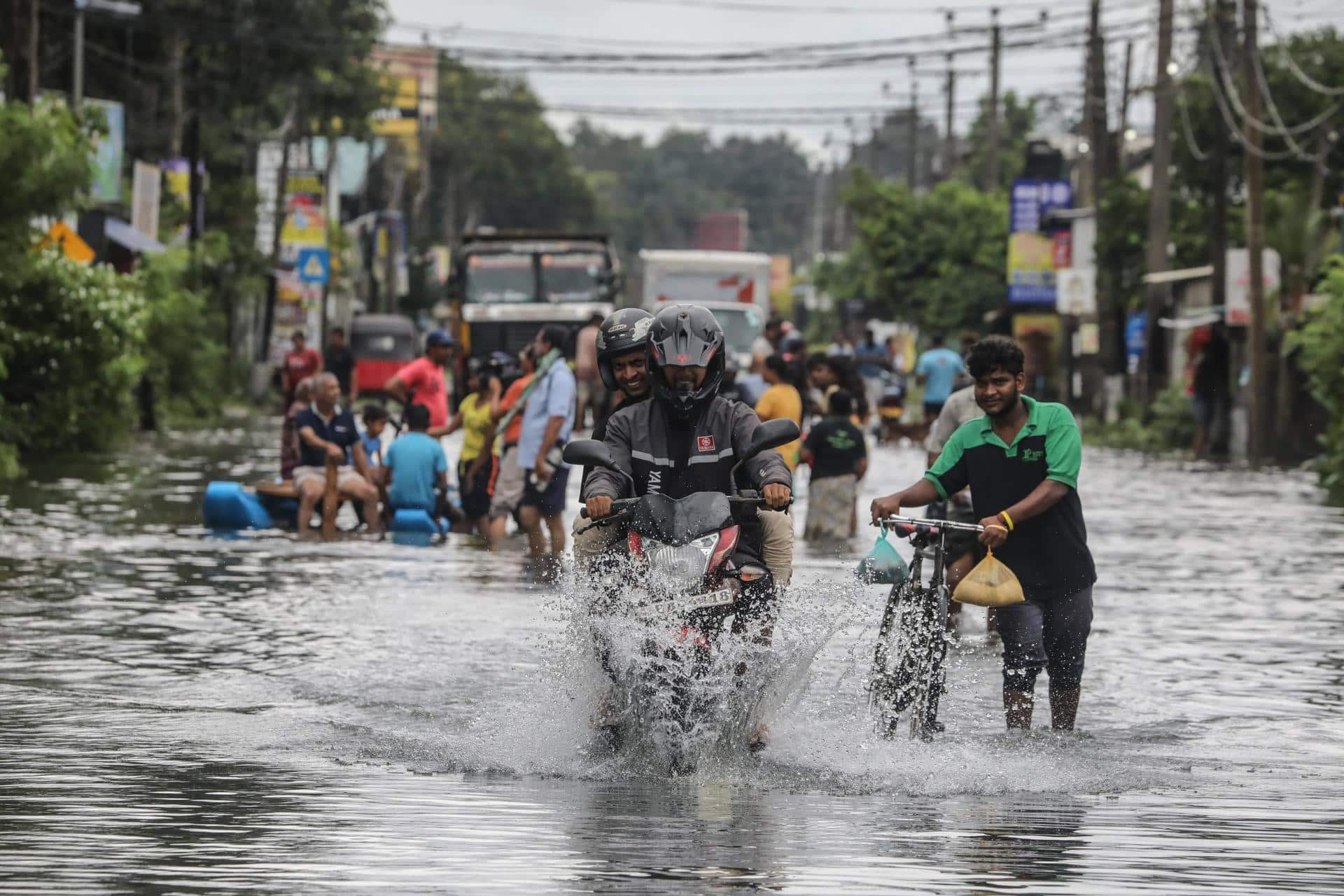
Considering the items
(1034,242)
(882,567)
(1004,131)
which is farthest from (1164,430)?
(1004,131)

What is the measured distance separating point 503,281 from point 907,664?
37471 millimetres

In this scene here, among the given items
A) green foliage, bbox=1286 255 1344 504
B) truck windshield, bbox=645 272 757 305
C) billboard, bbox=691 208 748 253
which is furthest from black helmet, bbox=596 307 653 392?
billboard, bbox=691 208 748 253

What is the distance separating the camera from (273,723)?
932 cm

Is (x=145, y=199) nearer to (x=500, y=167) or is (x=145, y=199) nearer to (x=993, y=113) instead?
(x=993, y=113)

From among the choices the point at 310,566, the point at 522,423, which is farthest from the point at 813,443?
the point at 310,566

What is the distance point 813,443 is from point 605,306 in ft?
90.6

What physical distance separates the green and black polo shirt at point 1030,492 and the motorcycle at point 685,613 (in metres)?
1.12

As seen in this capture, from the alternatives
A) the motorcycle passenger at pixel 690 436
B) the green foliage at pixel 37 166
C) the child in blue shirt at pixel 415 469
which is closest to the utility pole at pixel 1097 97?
the green foliage at pixel 37 166

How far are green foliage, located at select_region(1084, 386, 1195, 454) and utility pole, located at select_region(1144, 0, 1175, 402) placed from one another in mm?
1389

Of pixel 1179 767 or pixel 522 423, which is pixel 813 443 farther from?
pixel 1179 767

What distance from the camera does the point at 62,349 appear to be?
25094mm

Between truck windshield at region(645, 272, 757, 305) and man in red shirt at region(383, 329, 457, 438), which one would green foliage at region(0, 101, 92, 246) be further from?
truck windshield at region(645, 272, 757, 305)

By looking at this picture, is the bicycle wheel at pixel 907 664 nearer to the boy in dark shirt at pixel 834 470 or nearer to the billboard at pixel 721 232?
the boy in dark shirt at pixel 834 470

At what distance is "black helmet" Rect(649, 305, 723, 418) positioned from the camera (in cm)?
789
